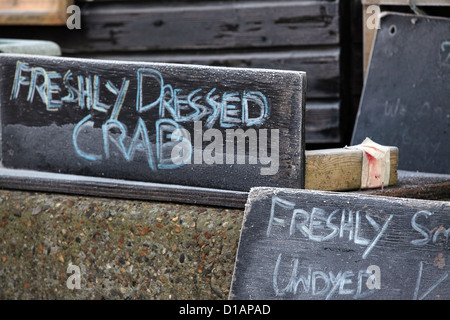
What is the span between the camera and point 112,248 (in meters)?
3.05

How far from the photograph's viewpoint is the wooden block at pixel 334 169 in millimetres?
3008

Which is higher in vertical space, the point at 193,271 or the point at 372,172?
the point at 372,172

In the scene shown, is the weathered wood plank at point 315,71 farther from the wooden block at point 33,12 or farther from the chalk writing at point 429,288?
the chalk writing at point 429,288

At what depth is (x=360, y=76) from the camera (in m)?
4.76

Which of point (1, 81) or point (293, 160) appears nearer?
point (293, 160)

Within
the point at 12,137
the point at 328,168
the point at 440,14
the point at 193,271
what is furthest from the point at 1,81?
the point at 440,14

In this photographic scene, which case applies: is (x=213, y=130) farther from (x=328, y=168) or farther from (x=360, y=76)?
Result: (x=360, y=76)

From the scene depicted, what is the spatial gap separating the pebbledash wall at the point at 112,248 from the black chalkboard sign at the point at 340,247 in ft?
1.12

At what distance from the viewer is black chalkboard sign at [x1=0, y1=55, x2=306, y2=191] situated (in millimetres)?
2945

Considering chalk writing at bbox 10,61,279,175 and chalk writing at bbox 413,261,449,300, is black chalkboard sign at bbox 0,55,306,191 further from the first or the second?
chalk writing at bbox 413,261,449,300

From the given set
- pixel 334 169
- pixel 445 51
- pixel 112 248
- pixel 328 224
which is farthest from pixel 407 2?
pixel 112 248

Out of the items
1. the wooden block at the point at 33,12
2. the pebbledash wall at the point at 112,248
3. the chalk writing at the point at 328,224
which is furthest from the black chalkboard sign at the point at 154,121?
the wooden block at the point at 33,12
